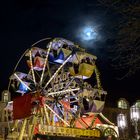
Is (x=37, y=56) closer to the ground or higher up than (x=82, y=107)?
higher up

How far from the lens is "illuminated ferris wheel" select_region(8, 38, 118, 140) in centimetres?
2100

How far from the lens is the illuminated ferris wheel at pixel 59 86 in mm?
21000

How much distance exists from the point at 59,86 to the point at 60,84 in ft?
0.43

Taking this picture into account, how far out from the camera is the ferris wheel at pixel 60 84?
2133cm

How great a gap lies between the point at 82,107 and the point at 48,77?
2.89m

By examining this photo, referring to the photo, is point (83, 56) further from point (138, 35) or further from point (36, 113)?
point (138, 35)

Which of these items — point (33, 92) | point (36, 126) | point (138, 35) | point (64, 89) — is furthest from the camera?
point (64, 89)

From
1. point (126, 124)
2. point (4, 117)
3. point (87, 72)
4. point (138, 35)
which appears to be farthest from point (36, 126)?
point (126, 124)

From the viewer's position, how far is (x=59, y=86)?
75.4ft

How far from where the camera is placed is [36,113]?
67.5 feet

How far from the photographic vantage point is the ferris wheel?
21328 mm

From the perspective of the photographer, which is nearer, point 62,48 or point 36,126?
point 36,126

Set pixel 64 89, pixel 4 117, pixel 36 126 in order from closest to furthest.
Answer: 1. pixel 36 126
2. pixel 64 89
3. pixel 4 117

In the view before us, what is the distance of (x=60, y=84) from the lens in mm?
22969
